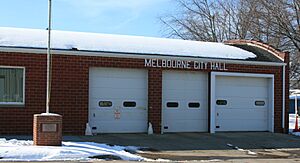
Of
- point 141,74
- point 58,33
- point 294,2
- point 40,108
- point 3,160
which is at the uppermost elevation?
point 294,2

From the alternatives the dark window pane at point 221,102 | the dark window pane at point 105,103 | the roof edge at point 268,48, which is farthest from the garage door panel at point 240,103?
the dark window pane at point 105,103

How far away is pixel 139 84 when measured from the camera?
22.5 metres

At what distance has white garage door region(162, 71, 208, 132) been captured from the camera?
904 inches

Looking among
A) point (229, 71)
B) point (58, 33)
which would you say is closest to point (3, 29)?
point (58, 33)

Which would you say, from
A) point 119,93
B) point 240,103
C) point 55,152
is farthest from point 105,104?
point 240,103

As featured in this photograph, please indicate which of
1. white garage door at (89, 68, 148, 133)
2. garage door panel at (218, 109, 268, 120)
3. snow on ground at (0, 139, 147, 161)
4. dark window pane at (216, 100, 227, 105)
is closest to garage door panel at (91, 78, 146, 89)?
white garage door at (89, 68, 148, 133)

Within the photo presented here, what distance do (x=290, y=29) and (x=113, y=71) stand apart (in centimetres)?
2181

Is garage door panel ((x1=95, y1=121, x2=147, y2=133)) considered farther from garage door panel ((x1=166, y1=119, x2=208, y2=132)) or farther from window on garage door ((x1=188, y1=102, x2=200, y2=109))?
window on garage door ((x1=188, y1=102, x2=200, y2=109))

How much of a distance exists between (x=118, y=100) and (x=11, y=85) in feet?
14.3

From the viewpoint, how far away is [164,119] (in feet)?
75.0

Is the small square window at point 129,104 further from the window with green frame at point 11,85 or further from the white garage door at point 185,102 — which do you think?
the window with green frame at point 11,85

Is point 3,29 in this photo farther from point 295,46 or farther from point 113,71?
point 295,46

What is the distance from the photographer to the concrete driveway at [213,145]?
17.5 metres

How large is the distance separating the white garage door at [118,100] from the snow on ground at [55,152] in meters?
3.93
